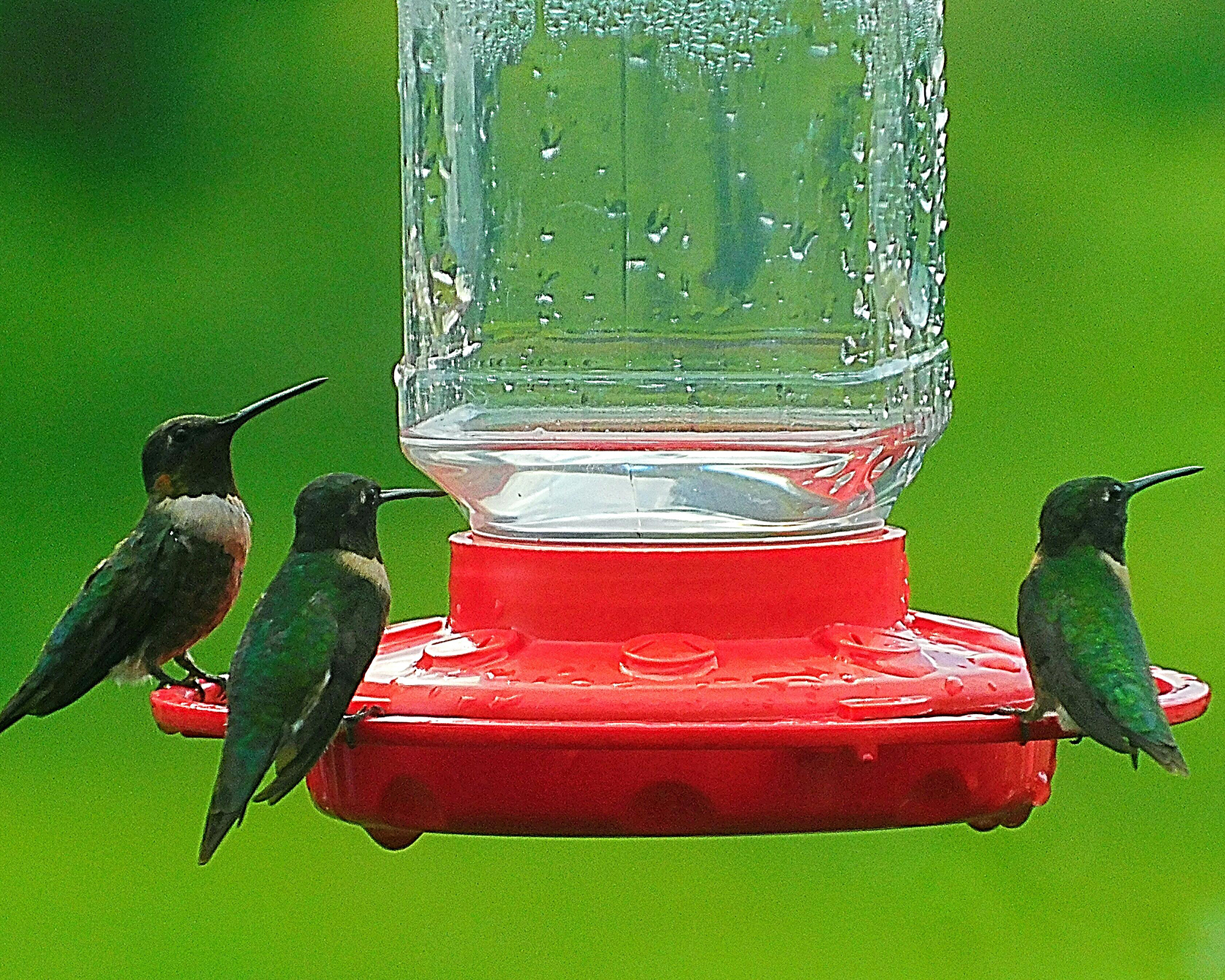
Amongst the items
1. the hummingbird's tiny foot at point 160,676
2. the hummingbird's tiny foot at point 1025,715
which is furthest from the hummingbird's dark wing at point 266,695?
the hummingbird's tiny foot at point 1025,715

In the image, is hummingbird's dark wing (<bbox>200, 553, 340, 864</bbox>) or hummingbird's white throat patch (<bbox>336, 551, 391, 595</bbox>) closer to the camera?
hummingbird's dark wing (<bbox>200, 553, 340, 864</bbox>)

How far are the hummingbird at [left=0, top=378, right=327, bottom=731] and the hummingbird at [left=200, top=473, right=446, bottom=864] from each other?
0.28m

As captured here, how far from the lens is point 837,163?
8.45 feet

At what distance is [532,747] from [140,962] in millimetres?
2782

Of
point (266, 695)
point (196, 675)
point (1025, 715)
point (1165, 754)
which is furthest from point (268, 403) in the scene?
point (1165, 754)

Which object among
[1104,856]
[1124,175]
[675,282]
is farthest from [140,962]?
[1124,175]

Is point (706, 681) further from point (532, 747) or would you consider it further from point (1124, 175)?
point (1124, 175)

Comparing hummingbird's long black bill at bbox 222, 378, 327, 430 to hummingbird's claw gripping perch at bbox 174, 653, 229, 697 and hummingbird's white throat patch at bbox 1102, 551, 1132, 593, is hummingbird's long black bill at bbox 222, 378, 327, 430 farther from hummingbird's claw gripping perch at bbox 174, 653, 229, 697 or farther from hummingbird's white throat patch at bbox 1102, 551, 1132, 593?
hummingbird's white throat patch at bbox 1102, 551, 1132, 593

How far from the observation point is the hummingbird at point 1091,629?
196cm

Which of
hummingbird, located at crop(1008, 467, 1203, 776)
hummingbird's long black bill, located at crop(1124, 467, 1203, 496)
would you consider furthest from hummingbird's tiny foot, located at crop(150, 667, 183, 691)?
hummingbird's long black bill, located at crop(1124, 467, 1203, 496)

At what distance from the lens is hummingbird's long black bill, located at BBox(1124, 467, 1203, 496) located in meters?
1.95

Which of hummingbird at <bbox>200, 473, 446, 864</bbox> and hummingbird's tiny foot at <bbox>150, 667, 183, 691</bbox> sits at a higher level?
hummingbird at <bbox>200, 473, 446, 864</bbox>

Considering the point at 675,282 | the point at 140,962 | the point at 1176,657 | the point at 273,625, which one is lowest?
the point at 140,962

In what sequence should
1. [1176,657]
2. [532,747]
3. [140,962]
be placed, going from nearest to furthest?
[532,747] → [1176,657] → [140,962]
